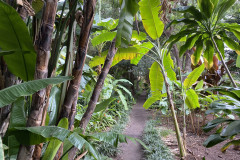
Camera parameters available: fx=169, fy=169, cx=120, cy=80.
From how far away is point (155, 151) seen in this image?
2.76 metres

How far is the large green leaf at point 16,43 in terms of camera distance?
70 cm

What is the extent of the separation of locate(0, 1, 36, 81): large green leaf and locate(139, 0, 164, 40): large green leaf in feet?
5.33

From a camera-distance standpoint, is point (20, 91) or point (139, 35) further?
point (139, 35)

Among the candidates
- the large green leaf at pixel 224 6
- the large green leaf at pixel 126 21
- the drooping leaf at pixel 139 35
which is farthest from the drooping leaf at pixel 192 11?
the drooping leaf at pixel 139 35

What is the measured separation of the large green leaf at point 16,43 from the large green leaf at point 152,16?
1.62 meters

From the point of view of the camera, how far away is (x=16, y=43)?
0.77 meters

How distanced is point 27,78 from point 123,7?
1.95ft

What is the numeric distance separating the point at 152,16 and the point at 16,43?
1.71m

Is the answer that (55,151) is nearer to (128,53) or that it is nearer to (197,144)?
(128,53)

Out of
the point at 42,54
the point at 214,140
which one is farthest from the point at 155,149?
the point at 42,54

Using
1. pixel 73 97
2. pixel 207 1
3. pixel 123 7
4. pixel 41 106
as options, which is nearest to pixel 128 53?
pixel 207 1

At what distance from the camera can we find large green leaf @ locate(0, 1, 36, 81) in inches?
27.6

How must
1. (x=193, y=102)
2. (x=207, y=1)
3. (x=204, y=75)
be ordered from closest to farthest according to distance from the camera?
(x=207, y=1) < (x=193, y=102) < (x=204, y=75)

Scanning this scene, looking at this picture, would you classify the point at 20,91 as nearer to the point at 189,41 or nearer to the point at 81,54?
the point at 81,54
